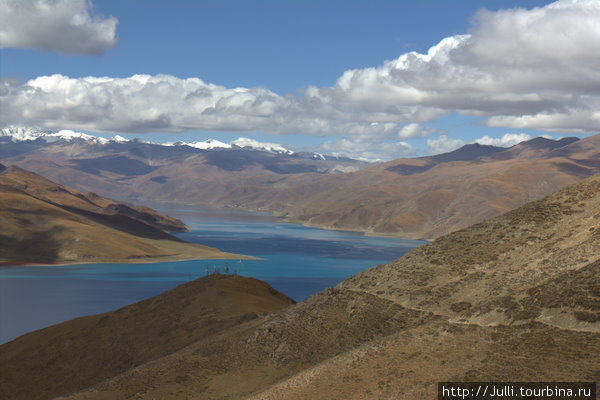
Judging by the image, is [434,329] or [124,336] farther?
[124,336]

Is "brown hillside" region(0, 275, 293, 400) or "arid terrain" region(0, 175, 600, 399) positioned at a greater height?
"arid terrain" region(0, 175, 600, 399)

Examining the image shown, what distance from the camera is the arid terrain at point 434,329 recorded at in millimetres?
33031

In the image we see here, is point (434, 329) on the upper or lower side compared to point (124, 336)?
upper

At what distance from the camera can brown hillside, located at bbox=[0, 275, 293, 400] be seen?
2522 inches

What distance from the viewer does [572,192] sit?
56.4 meters

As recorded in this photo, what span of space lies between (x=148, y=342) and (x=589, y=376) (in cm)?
5212

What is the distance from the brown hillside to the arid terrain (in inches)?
99.5

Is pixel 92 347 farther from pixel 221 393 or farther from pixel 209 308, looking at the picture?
pixel 221 393

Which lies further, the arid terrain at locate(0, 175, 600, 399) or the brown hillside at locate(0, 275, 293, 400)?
the brown hillside at locate(0, 275, 293, 400)

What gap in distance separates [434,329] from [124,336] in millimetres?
47048

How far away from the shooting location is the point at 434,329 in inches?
1527

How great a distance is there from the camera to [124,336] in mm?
72312

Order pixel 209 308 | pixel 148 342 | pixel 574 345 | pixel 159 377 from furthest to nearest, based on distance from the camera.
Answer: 1. pixel 209 308
2. pixel 148 342
3. pixel 159 377
4. pixel 574 345

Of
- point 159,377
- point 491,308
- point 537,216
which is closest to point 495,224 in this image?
point 537,216
